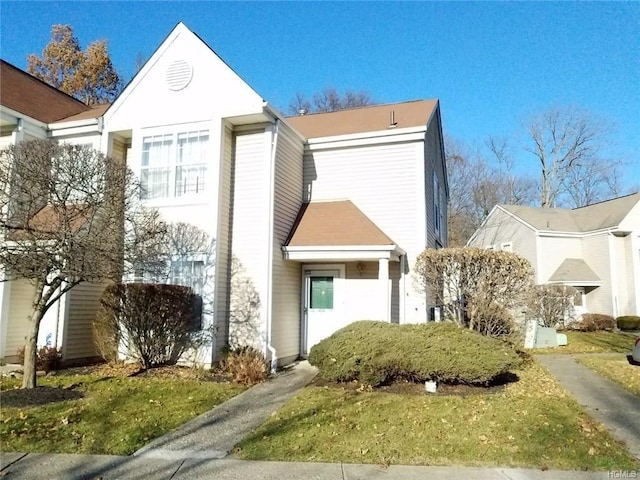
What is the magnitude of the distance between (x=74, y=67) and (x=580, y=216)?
104ft

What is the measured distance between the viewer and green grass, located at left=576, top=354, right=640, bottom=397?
8695 millimetres

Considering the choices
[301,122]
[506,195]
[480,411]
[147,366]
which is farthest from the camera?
[506,195]

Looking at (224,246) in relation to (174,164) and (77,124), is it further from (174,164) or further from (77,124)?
(77,124)

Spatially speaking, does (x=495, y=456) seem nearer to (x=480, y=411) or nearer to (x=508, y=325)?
(x=480, y=411)

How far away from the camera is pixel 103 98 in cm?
2689

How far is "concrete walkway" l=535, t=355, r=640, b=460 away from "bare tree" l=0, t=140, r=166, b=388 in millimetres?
7691

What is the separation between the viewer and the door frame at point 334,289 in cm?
1170

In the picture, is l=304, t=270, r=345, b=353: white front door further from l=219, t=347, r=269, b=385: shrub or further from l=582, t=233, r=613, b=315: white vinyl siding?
l=582, t=233, r=613, b=315: white vinyl siding

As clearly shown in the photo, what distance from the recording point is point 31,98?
40.2ft

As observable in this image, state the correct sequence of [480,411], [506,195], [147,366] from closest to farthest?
[480,411] < [147,366] < [506,195]

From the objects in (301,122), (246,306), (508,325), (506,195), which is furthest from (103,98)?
(506,195)

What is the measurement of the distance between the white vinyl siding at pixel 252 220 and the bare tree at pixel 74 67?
19.8 metres

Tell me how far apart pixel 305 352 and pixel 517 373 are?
5.13 meters

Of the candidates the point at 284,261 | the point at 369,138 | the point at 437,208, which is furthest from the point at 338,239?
the point at 437,208
